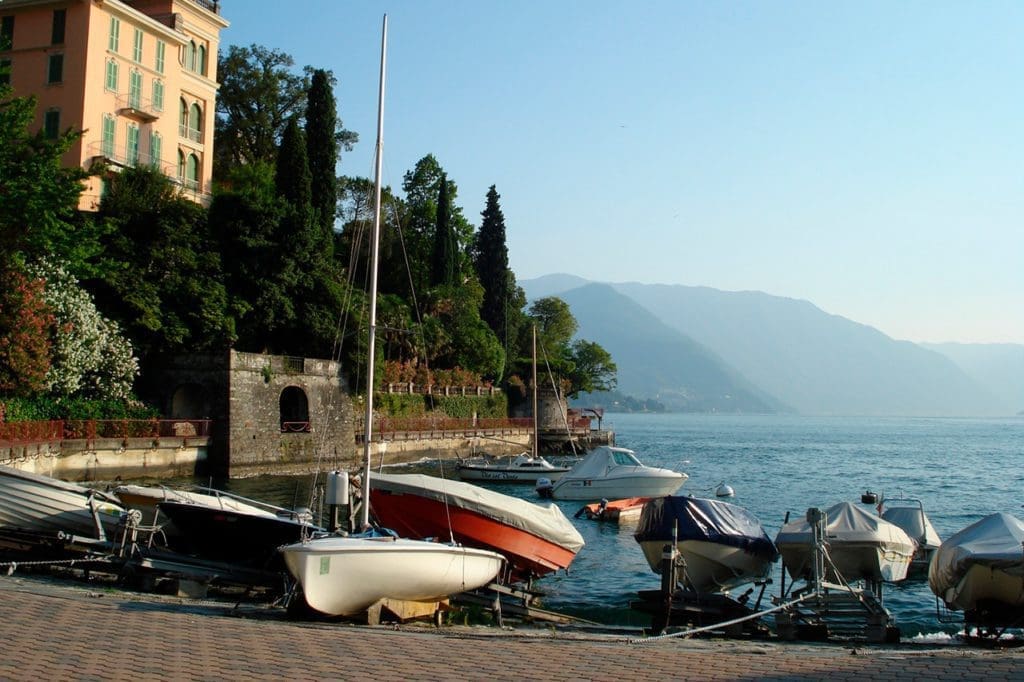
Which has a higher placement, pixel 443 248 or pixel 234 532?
pixel 443 248

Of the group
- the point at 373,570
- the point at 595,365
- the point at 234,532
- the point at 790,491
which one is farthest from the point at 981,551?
the point at 595,365

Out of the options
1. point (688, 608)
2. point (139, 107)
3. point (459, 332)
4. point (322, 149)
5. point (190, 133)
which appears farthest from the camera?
point (459, 332)

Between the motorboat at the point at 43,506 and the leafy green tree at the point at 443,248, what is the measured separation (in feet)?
172

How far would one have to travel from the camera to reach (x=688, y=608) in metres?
15.3

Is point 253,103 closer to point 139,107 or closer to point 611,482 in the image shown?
point 139,107

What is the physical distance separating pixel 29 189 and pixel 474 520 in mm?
25295

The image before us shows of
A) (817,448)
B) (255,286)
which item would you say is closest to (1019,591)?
(255,286)

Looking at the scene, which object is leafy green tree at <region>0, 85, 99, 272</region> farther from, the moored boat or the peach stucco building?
the moored boat

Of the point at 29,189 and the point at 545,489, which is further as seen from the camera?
the point at 545,489

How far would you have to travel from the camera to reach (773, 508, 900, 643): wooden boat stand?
14.4 m

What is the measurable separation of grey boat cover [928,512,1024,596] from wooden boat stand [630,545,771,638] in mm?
3050

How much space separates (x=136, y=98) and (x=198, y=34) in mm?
7515

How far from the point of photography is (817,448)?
9094 centimetres

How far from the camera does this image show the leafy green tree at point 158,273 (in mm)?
40094
